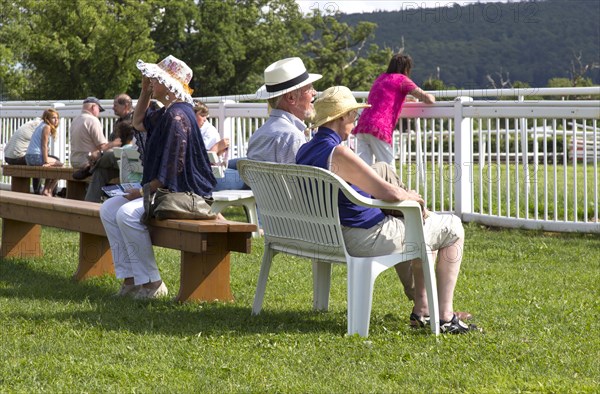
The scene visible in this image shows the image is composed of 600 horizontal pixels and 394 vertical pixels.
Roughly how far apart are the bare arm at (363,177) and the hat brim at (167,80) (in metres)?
1.81

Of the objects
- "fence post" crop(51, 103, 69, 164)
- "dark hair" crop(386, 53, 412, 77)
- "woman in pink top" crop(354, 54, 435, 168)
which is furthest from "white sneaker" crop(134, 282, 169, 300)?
"fence post" crop(51, 103, 69, 164)

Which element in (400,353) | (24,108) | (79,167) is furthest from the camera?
(24,108)

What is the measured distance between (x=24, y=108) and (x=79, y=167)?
5064mm

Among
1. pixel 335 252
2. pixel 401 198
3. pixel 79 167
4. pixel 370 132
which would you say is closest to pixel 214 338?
pixel 335 252

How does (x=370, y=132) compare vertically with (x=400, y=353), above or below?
above

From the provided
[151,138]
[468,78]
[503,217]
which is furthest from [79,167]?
[468,78]

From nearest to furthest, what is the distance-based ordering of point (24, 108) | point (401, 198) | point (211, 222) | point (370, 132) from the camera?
point (401, 198)
point (211, 222)
point (370, 132)
point (24, 108)

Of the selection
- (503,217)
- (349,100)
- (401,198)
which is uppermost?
(349,100)

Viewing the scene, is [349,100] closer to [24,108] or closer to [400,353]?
[400,353]

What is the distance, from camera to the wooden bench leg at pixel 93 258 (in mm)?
8102

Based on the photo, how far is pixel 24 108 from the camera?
679 inches

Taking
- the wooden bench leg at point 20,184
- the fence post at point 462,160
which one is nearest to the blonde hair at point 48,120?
the wooden bench leg at point 20,184

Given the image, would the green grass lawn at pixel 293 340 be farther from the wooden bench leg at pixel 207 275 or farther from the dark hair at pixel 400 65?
the dark hair at pixel 400 65

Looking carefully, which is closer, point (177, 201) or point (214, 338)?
point (214, 338)
